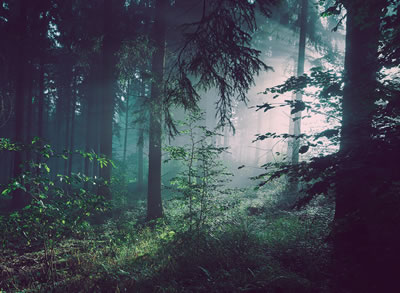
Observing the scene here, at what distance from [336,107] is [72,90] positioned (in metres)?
24.1

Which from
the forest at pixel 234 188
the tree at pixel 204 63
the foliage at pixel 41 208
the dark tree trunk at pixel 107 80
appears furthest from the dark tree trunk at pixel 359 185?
the dark tree trunk at pixel 107 80

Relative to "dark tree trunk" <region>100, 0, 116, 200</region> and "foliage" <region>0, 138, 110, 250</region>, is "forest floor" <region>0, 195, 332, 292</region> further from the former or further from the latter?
"dark tree trunk" <region>100, 0, 116, 200</region>

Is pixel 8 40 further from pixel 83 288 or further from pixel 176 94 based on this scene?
pixel 83 288

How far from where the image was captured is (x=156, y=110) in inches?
296

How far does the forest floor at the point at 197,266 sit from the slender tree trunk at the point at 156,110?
3.70 meters

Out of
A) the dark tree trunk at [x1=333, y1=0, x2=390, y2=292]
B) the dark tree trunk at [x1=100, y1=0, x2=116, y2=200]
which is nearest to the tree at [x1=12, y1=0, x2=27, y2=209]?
the dark tree trunk at [x1=100, y1=0, x2=116, y2=200]

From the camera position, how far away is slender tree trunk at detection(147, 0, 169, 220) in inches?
320

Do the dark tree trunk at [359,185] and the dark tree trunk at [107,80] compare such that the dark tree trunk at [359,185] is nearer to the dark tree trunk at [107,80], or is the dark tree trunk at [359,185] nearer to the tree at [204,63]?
the tree at [204,63]

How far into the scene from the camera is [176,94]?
4289 mm

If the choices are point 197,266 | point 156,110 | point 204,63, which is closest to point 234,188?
point 197,266

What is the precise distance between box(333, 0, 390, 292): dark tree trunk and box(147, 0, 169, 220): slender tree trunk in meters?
5.41

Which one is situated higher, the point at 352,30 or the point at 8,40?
the point at 8,40

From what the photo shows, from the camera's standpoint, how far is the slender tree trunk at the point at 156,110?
26.7 ft

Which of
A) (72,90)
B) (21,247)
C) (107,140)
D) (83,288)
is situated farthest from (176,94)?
(72,90)
